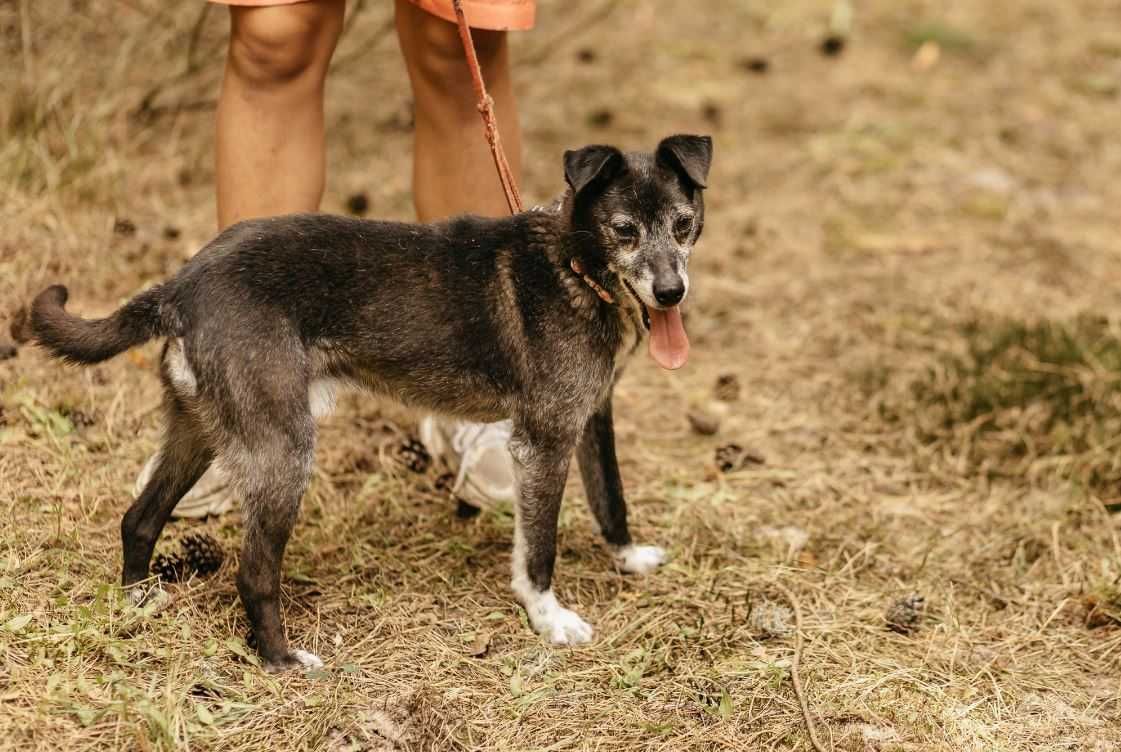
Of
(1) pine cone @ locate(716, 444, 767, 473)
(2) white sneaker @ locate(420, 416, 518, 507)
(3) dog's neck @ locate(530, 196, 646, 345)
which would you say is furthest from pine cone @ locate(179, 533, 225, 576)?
(1) pine cone @ locate(716, 444, 767, 473)

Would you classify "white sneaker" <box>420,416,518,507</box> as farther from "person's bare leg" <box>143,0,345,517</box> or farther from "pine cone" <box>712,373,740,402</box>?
"pine cone" <box>712,373,740,402</box>

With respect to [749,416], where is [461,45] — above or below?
above

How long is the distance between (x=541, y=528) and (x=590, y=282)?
758 mm

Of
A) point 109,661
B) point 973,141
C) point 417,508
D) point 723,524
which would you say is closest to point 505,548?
point 417,508

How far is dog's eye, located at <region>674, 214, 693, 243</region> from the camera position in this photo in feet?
11.6

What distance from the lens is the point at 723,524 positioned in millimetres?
4332

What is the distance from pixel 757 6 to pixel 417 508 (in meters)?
6.94

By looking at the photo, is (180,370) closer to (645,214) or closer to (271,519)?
(271,519)

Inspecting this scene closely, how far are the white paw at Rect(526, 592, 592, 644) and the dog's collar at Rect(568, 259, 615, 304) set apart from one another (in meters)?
0.92

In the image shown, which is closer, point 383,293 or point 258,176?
point 383,293

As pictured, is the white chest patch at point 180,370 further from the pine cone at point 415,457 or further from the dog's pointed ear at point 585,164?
the pine cone at point 415,457

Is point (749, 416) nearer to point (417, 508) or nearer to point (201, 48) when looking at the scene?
point (417, 508)

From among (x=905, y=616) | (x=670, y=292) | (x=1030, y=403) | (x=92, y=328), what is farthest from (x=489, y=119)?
(x=1030, y=403)

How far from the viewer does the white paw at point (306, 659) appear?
3.30m
